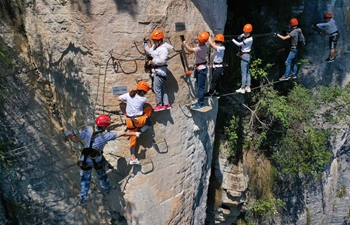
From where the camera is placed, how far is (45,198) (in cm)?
812

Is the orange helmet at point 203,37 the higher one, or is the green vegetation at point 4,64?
the orange helmet at point 203,37

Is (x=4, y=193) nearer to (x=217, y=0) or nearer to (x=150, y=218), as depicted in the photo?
(x=150, y=218)

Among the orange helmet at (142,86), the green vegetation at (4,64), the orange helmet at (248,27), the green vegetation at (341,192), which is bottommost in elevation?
the green vegetation at (341,192)

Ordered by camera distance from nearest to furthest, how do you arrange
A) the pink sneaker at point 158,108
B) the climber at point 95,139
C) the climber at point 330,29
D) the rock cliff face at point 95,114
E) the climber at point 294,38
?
the climber at point 95,139
the rock cliff face at point 95,114
the pink sneaker at point 158,108
the climber at point 294,38
the climber at point 330,29

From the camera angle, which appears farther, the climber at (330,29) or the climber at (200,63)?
the climber at (330,29)

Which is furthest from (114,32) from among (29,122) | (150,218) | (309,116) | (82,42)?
(309,116)

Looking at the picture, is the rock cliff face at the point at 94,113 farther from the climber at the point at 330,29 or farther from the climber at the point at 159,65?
the climber at the point at 330,29

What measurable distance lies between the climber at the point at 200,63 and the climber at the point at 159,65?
27.7 inches

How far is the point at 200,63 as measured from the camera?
22.3ft

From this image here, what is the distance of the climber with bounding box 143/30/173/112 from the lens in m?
5.92

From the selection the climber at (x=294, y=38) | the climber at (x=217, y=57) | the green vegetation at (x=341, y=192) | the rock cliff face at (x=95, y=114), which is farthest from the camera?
the green vegetation at (x=341, y=192)

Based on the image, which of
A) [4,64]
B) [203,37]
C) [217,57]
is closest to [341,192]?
[217,57]

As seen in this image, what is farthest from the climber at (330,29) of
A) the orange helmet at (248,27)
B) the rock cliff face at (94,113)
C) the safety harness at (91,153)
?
the safety harness at (91,153)

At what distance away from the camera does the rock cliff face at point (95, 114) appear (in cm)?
607
